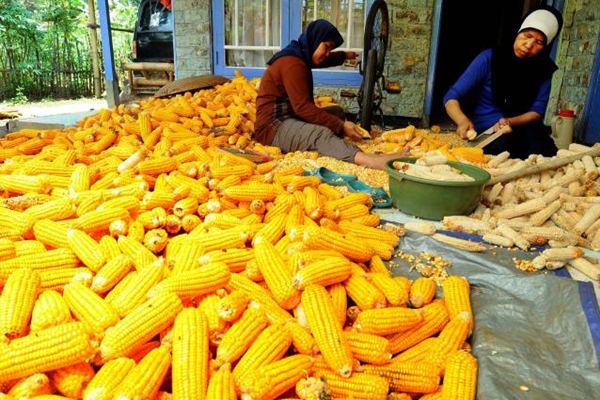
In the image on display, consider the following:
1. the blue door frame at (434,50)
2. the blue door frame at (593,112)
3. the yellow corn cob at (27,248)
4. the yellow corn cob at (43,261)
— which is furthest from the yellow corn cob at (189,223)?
the blue door frame at (434,50)

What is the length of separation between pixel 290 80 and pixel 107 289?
3.64 metres

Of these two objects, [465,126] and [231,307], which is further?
[465,126]

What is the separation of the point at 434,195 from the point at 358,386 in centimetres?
183

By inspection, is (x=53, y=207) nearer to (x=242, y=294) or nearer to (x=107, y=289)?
(x=107, y=289)

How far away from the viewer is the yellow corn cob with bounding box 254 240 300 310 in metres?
1.86

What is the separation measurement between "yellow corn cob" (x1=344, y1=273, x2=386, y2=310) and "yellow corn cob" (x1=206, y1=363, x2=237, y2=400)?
72cm

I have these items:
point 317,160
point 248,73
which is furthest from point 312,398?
point 248,73

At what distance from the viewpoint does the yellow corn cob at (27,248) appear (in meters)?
2.05

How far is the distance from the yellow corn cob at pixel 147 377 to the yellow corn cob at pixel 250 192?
138 cm

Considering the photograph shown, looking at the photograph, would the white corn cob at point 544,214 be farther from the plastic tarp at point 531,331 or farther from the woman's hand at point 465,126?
the woman's hand at point 465,126

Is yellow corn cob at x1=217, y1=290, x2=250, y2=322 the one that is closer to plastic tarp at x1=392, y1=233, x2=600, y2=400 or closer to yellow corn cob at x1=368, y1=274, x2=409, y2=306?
yellow corn cob at x1=368, y1=274, x2=409, y2=306

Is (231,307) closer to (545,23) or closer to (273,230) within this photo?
(273,230)

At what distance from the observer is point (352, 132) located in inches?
215

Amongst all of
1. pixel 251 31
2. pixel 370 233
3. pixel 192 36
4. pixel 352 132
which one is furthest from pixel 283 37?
pixel 370 233
